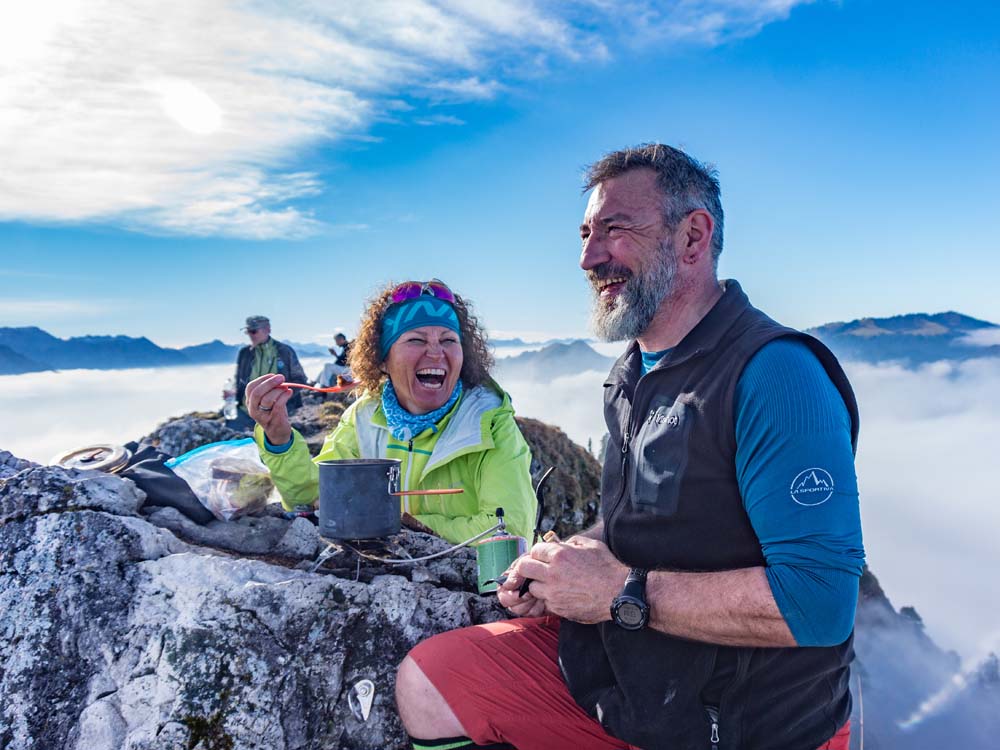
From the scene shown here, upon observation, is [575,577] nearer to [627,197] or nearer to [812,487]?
[812,487]

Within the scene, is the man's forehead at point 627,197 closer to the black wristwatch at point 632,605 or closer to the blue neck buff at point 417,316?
the black wristwatch at point 632,605

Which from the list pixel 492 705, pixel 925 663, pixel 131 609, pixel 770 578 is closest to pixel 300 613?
pixel 131 609

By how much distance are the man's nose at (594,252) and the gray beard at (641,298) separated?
0.61 feet

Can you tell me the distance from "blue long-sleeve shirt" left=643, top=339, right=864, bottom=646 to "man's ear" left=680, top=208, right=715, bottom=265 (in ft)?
3.00

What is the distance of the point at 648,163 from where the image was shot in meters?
3.16

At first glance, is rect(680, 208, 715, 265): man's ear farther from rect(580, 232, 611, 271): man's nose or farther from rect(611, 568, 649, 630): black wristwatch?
rect(611, 568, 649, 630): black wristwatch

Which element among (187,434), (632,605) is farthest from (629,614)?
(187,434)

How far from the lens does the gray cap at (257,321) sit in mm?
15525

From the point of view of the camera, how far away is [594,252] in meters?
3.23

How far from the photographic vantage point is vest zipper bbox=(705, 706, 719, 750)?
2342mm

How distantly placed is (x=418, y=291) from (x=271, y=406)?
4.07 feet

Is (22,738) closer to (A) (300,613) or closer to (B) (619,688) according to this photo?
(A) (300,613)

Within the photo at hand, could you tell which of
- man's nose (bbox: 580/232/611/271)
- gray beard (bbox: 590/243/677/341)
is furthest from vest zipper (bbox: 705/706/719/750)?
man's nose (bbox: 580/232/611/271)

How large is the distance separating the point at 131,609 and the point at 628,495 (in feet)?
6.81
